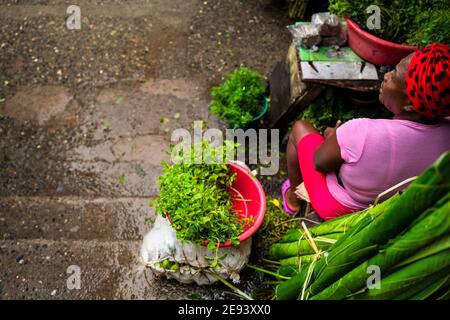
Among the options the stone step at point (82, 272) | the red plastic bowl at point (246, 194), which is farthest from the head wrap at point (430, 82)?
the stone step at point (82, 272)

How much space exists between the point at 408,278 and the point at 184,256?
145 centimetres

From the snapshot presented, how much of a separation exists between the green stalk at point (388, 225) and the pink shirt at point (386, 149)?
0.52 meters

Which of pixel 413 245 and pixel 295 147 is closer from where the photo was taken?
pixel 413 245

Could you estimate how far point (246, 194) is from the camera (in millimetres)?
2598

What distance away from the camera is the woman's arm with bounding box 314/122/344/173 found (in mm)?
2109

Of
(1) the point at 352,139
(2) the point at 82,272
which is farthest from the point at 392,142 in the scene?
(2) the point at 82,272

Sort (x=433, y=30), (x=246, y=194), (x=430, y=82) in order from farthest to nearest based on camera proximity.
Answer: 1. (x=246, y=194)
2. (x=433, y=30)
3. (x=430, y=82)

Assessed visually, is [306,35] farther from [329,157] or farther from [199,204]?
[199,204]

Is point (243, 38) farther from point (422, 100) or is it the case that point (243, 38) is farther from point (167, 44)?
point (422, 100)

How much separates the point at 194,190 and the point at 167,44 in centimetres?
240

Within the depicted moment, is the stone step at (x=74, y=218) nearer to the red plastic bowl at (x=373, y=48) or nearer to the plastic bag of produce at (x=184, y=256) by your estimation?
the plastic bag of produce at (x=184, y=256)

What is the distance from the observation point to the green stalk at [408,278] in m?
1.13
